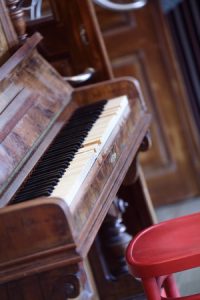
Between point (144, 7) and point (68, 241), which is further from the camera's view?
point (144, 7)

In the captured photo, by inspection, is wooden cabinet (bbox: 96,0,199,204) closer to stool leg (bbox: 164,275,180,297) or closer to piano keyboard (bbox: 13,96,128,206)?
piano keyboard (bbox: 13,96,128,206)

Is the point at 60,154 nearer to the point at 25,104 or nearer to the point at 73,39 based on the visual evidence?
the point at 25,104

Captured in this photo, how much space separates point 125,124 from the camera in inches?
88.8

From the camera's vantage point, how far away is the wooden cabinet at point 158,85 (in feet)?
Answer: 12.3

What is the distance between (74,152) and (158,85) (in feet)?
6.38

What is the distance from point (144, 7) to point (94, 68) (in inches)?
40.3

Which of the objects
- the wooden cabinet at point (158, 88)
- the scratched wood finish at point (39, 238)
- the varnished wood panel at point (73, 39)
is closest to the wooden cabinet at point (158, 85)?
the wooden cabinet at point (158, 88)

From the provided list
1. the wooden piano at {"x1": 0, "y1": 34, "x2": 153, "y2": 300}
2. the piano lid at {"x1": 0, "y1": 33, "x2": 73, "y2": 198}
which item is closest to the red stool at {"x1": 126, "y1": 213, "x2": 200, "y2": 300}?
the wooden piano at {"x1": 0, "y1": 34, "x2": 153, "y2": 300}

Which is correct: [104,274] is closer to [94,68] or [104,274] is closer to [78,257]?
[94,68]

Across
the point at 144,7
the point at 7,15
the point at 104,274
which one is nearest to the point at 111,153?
the point at 7,15

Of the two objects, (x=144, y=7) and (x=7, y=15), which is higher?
(x=7, y=15)

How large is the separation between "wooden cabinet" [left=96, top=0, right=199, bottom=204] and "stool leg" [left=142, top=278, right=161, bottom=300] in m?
2.10

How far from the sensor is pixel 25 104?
2.17 metres

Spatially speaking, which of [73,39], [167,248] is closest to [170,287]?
[167,248]
